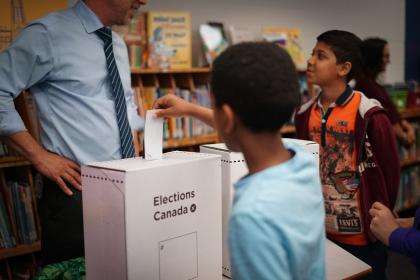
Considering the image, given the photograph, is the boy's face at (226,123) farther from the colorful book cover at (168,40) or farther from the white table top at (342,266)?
the colorful book cover at (168,40)

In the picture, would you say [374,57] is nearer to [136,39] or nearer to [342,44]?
[342,44]

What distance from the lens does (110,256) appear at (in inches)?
47.6

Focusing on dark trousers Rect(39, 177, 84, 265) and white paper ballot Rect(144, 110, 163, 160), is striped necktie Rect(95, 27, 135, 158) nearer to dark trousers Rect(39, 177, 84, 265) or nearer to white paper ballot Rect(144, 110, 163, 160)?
dark trousers Rect(39, 177, 84, 265)

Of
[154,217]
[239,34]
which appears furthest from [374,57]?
[154,217]

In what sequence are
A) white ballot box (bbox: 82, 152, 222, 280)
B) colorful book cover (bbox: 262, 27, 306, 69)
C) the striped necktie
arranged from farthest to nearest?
colorful book cover (bbox: 262, 27, 306, 69), the striped necktie, white ballot box (bbox: 82, 152, 222, 280)

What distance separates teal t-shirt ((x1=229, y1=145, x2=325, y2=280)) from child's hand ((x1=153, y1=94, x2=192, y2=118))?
1.46ft

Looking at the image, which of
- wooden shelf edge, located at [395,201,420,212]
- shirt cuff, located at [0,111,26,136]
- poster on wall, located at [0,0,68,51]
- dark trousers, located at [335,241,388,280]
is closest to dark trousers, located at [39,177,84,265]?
shirt cuff, located at [0,111,26,136]

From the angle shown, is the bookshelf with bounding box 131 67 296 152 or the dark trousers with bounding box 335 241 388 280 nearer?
the dark trousers with bounding box 335 241 388 280

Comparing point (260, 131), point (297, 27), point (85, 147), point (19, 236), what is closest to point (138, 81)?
point (19, 236)

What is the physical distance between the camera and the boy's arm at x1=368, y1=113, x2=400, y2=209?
76.6 inches

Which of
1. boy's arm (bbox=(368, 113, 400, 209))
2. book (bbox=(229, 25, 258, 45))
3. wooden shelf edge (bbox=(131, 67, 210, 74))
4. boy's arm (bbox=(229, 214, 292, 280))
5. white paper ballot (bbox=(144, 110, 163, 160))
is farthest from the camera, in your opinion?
book (bbox=(229, 25, 258, 45))

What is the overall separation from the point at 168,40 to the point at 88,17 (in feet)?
5.26

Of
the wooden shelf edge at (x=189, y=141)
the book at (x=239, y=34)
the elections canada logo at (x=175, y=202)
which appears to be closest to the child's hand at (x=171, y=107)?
the elections canada logo at (x=175, y=202)

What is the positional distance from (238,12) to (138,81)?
1361mm
